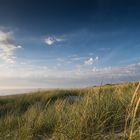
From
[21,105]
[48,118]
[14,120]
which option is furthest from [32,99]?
[48,118]

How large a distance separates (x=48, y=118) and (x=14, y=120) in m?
1.46

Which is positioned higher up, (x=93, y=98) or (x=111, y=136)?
(x=93, y=98)

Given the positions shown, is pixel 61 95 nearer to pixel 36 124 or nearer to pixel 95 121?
pixel 36 124

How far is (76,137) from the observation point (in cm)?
398

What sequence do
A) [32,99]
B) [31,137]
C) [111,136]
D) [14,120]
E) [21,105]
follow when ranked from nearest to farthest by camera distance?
1. [111,136]
2. [31,137]
3. [14,120]
4. [21,105]
5. [32,99]

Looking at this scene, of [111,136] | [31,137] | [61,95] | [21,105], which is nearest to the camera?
[111,136]

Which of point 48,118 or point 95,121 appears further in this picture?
point 48,118

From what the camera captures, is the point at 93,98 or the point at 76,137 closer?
the point at 76,137

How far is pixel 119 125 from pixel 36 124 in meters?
1.83

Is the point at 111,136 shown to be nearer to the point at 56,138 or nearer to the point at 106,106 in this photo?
the point at 56,138

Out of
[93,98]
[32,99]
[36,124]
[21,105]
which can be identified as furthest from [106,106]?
[32,99]

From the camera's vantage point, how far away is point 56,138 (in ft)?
13.9

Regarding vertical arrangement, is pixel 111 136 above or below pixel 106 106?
below

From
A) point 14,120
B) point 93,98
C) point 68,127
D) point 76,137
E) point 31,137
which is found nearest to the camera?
point 76,137
